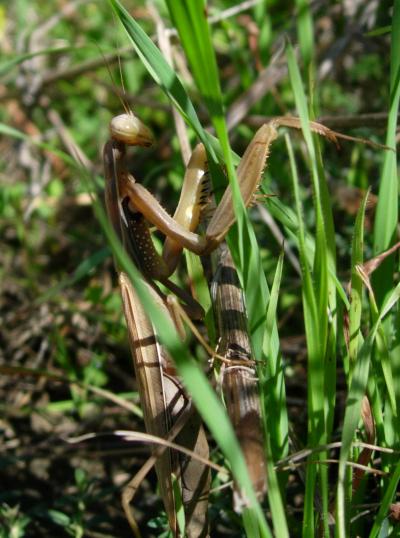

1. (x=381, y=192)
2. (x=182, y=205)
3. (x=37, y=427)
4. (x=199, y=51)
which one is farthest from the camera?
(x=37, y=427)

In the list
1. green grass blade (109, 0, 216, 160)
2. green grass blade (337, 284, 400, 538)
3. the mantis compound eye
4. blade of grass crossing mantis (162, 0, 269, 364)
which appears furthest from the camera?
the mantis compound eye

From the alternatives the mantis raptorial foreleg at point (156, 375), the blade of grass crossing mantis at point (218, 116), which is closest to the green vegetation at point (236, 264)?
the blade of grass crossing mantis at point (218, 116)

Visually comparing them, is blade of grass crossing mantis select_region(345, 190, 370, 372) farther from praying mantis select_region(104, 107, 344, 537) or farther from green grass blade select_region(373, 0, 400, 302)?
praying mantis select_region(104, 107, 344, 537)

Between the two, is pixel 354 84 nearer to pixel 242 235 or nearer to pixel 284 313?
pixel 284 313

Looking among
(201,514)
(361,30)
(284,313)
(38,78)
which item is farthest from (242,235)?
(38,78)

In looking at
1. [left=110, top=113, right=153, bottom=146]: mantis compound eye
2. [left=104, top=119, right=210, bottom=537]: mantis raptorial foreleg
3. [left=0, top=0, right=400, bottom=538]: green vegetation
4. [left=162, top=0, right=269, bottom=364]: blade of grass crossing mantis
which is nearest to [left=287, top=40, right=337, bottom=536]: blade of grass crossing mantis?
[left=0, top=0, right=400, bottom=538]: green vegetation

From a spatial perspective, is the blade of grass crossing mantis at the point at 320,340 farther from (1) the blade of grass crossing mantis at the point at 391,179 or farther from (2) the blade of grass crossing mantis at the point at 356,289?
(1) the blade of grass crossing mantis at the point at 391,179
